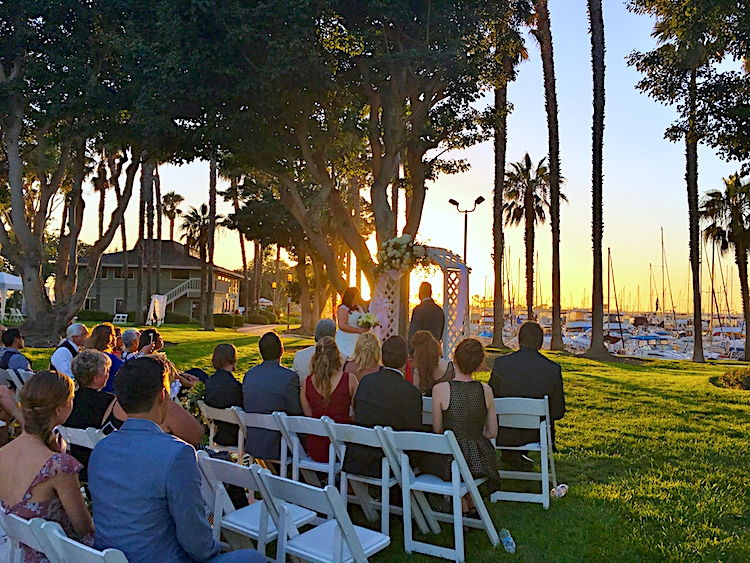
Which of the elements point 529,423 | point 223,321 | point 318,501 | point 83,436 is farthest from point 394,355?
point 223,321

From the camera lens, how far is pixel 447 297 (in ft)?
A: 50.0

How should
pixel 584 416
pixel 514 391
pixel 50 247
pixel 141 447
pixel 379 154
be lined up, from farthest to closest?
pixel 50 247, pixel 379 154, pixel 584 416, pixel 514 391, pixel 141 447

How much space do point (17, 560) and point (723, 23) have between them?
46.3ft

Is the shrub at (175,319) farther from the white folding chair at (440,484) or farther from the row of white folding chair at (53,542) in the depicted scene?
the row of white folding chair at (53,542)

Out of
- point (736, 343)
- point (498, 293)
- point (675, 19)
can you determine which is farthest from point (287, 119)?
point (736, 343)

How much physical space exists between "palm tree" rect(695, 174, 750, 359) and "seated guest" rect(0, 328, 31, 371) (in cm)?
2647

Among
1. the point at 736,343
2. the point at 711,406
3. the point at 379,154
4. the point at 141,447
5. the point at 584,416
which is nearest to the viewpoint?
the point at 141,447

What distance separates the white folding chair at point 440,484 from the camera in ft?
13.8

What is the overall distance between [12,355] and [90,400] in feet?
11.5

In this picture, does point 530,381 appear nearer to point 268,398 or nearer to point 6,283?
point 268,398

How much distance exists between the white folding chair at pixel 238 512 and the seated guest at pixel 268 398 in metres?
1.33

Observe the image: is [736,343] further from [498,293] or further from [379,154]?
[379,154]

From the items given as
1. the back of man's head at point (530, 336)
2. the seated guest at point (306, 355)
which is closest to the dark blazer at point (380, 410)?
the back of man's head at point (530, 336)

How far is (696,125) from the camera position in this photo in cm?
1457
